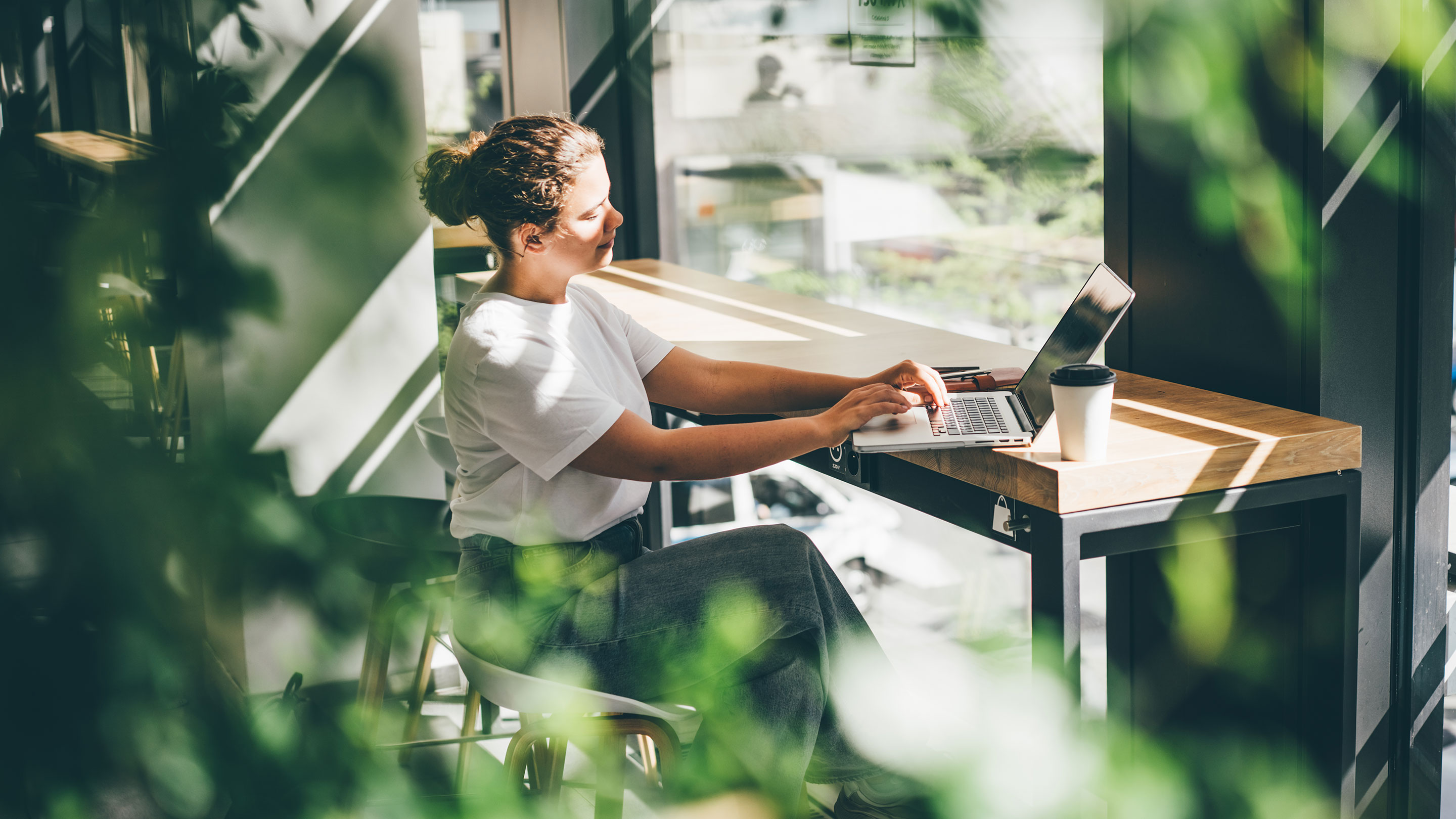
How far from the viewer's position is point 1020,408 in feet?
5.41

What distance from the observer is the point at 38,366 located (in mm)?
1112

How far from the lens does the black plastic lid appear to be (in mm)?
1391

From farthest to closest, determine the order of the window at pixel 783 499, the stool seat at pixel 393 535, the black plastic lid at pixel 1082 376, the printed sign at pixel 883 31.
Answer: the window at pixel 783 499 → the printed sign at pixel 883 31 → the stool seat at pixel 393 535 → the black plastic lid at pixel 1082 376

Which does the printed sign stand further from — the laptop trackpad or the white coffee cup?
the white coffee cup

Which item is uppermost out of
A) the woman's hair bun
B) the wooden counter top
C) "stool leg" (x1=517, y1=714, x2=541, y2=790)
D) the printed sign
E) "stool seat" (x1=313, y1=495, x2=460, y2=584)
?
the printed sign

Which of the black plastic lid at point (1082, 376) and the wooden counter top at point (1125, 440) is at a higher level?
the black plastic lid at point (1082, 376)

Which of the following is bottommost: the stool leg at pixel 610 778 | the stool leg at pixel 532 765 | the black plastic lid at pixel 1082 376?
the stool leg at pixel 532 765

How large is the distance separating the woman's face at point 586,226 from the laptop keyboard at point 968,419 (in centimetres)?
53

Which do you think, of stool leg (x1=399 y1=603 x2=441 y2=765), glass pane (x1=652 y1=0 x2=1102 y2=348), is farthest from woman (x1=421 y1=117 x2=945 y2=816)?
glass pane (x1=652 y1=0 x2=1102 y2=348)

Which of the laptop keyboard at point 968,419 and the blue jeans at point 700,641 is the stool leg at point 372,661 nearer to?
the blue jeans at point 700,641

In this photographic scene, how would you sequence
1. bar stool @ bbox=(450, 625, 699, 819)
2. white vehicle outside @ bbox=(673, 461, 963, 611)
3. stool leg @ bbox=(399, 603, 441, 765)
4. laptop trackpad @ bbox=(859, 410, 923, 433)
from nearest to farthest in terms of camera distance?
bar stool @ bbox=(450, 625, 699, 819) → laptop trackpad @ bbox=(859, 410, 923, 433) → stool leg @ bbox=(399, 603, 441, 765) → white vehicle outside @ bbox=(673, 461, 963, 611)

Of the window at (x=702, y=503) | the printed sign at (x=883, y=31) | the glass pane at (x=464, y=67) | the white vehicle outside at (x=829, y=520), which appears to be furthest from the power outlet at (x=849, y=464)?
the glass pane at (x=464, y=67)

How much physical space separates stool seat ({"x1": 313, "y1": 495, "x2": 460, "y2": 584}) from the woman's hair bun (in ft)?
1.99

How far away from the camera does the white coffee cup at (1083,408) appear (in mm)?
1394
